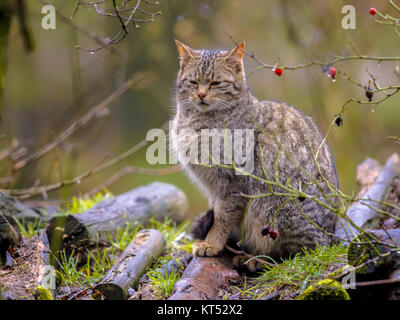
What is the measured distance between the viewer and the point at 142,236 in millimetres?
3596

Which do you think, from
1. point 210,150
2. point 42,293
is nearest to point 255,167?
point 210,150

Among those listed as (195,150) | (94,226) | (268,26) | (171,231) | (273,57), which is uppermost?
(268,26)

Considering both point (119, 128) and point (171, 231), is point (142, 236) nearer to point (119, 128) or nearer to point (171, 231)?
point (171, 231)

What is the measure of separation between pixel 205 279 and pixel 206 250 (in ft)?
1.66

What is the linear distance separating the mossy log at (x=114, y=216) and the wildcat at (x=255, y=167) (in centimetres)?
75

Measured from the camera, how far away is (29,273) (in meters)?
2.86

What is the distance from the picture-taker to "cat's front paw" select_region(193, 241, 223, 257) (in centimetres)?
348

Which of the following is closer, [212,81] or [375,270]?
[375,270]

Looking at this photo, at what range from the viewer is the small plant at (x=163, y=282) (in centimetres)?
292

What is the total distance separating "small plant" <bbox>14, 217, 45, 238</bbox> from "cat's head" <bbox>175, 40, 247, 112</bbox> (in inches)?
62.9

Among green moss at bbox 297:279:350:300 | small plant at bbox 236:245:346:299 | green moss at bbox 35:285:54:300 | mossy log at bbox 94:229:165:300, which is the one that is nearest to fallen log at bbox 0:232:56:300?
green moss at bbox 35:285:54:300

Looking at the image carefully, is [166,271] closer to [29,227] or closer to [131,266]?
[131,266]
